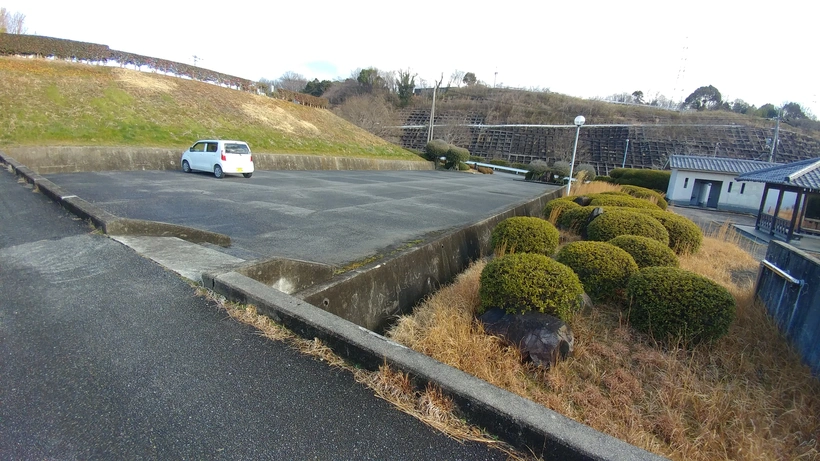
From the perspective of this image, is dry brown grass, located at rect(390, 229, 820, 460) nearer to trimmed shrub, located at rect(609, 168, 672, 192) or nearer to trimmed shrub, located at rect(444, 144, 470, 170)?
trimmed shrub, located at rect(609, 168, 672, 192)

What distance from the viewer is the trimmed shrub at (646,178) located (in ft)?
95.9

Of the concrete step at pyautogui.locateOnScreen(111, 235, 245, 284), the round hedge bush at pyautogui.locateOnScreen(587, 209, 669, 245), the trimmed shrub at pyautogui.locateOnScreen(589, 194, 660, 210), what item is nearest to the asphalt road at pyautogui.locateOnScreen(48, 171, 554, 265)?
the concrete step at pyautogui.locateOnScreen(111, 235, 245, 284)

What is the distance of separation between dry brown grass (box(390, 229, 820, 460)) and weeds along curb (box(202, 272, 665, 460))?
37.0 inches

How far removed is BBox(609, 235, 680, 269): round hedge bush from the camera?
17.1 feet

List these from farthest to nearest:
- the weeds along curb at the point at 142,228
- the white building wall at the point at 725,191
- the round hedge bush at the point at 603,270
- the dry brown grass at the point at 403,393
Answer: the white building wall at the point at 725,191
the weeds along curb at the point at 142,228
the round hedge bush at the point at 603,270
the dry brown grass at the point at 403,393

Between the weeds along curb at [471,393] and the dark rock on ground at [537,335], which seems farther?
the dark rock on ground at [537,335]

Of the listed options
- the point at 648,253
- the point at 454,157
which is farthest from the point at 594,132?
the point at 648,253

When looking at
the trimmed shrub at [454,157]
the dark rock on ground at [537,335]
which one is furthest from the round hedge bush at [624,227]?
the trimmed shrub at [454,157]

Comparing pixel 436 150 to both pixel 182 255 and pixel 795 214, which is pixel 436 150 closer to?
pixel 795 214

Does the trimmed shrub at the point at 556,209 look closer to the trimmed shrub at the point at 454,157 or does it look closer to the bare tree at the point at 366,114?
the trimmed shrub at the point at 454,157

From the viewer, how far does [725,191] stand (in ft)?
80.3

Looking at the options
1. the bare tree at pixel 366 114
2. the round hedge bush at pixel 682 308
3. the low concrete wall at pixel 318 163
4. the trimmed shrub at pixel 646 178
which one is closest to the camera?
the round hedge bush at pixel 682 308

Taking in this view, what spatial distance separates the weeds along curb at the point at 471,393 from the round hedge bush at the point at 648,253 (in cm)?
414

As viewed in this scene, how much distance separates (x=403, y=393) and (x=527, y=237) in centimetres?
423
